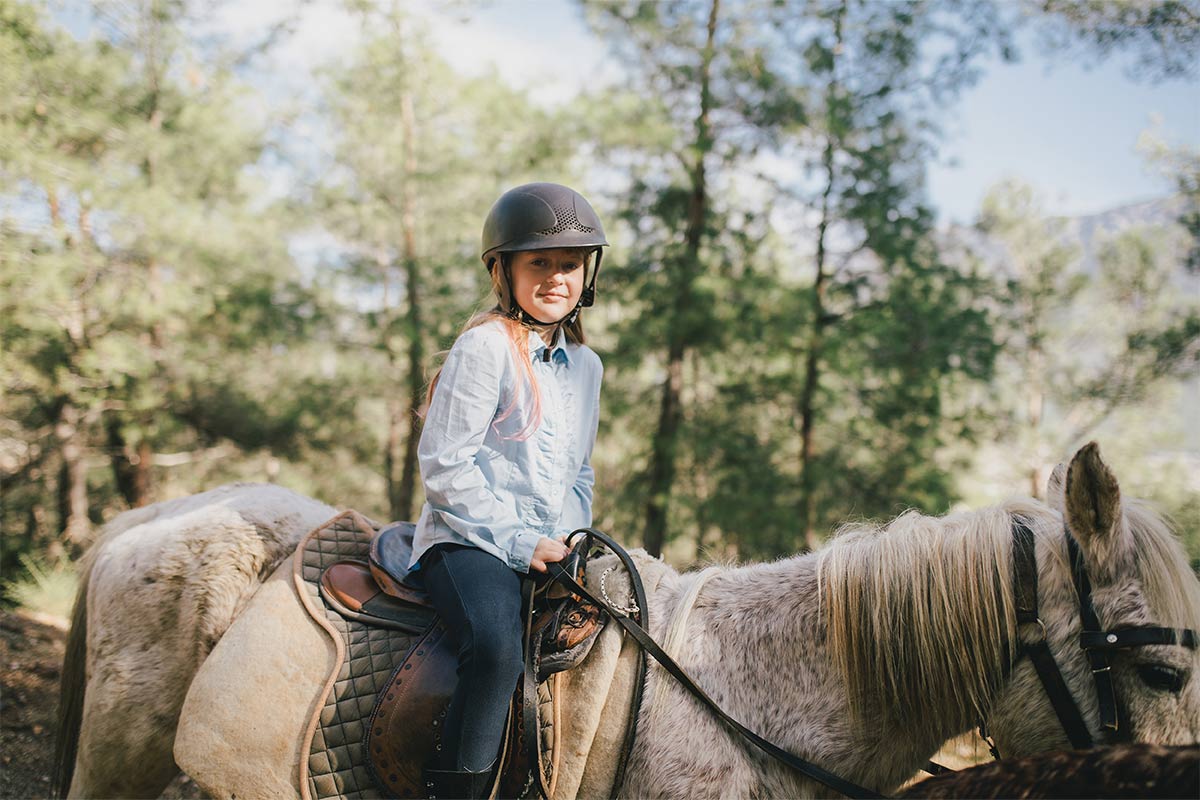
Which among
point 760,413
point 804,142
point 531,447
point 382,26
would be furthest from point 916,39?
point 531,447

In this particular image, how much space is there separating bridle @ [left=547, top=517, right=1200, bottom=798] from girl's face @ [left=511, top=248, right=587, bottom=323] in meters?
0.83

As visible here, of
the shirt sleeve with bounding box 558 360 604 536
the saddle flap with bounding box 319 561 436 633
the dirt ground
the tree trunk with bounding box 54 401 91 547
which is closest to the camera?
the saddle flap with bounding box 319 561 436 633

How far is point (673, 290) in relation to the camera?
9992 mm

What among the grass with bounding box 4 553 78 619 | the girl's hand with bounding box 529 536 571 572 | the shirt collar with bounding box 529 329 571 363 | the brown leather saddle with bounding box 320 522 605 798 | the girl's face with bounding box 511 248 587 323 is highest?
the girl's face with bounding box 511 248 587 323

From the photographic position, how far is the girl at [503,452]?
1885 millimetres

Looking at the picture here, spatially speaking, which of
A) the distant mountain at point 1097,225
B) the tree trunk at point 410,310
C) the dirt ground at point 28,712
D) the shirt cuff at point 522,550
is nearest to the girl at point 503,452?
the shirt cuff at point 522,550

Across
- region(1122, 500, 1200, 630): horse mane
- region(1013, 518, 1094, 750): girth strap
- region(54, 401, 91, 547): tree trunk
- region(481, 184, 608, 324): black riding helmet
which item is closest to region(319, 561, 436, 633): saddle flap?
region(481, 184, 608, 324): black riding helmet

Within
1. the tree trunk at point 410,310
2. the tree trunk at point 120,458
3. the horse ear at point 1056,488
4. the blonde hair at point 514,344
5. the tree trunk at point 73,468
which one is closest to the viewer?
the horse ear at point 1056,488

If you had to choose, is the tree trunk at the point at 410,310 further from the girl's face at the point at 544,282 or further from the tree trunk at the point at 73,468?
the girl's face at the point at 544,282

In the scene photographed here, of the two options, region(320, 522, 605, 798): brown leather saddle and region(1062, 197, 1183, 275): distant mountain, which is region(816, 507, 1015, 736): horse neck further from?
region(1062, 197, 1183, 275): distant mountain

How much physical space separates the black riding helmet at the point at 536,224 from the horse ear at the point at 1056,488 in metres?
1.46

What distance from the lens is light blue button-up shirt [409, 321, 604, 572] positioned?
78.7 inches

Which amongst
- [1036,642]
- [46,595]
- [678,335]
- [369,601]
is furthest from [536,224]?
[678,335]

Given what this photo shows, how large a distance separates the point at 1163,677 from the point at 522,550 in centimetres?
160
